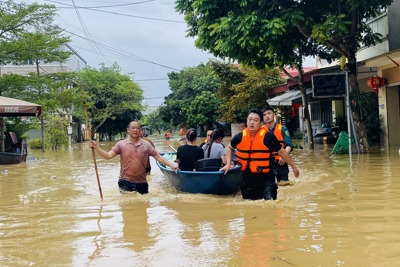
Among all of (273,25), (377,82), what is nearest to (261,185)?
(273,25)

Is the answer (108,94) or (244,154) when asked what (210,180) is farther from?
(108,94)

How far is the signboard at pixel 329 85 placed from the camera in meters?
14.6

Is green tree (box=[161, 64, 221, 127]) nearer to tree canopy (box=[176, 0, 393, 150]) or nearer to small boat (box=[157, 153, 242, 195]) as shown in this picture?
tree canopy (box=[176, 0, 393, 150])

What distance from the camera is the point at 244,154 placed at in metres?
6.27

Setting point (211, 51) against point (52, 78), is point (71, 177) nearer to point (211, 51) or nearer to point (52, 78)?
point (211, 51)

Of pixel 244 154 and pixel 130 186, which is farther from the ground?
pixel 244 154

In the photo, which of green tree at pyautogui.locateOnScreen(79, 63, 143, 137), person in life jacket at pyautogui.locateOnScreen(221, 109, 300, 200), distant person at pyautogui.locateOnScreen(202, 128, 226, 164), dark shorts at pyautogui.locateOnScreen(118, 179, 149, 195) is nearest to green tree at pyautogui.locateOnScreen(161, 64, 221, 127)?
green tree at pyautogui.locateOnScreen(79, 63, 143, 137)

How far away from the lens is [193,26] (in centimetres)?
1557

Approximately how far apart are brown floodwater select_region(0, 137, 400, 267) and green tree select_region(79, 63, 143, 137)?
3602 centimetres

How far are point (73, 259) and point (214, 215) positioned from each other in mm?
2472

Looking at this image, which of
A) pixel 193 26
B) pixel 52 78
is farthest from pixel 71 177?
pixel 52 78

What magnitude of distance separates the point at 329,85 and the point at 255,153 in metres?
9.27

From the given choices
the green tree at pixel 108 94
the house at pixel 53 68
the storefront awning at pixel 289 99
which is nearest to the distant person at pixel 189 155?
the storefront awning at pixel 289 99

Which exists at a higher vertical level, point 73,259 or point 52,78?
point 52,78
